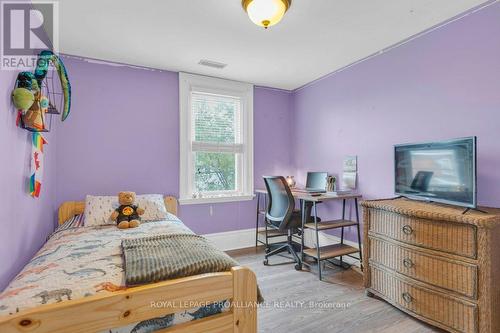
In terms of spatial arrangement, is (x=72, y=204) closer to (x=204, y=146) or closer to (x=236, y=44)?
(x=204, y=146)

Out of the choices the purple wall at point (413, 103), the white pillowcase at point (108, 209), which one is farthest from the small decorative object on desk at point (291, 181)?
the white pillowcase at point (108, 209)

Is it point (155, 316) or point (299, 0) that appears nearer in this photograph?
point (155, 316)

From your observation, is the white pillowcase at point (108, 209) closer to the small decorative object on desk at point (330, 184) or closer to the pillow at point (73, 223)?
the pillow at point (73, 223)

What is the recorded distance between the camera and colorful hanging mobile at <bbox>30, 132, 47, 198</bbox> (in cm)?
182

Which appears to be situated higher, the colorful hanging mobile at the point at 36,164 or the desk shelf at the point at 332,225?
the colorful hanging mobile at the point at 36,164

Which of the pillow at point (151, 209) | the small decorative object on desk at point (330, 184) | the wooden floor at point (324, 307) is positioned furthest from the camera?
the small decorative object on desk at point (330, 184)

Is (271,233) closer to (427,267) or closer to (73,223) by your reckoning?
(427,267)

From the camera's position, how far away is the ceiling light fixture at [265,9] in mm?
1668

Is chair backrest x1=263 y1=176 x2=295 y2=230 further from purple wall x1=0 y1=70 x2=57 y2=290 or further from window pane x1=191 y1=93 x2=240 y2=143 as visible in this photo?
purple wall x1=0 y1=70 x2=57 y2=290

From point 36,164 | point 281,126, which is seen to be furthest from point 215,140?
point 36,164

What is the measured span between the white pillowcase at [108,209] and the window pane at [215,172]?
2.53ft

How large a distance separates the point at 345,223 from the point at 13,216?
2.72 meters

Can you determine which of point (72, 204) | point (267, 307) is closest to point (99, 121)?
point (72, 204)

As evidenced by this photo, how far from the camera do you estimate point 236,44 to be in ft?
8.05
